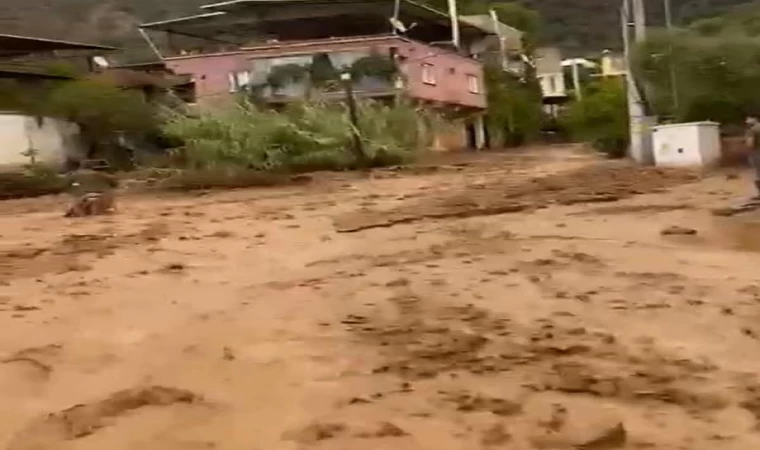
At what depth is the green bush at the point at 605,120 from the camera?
1300 inches

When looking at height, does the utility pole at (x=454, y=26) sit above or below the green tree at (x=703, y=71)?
above

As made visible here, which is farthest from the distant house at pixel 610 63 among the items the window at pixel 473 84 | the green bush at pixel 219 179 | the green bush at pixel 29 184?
the green bush at pixel 29 184

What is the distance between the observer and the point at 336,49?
35656 millimetres

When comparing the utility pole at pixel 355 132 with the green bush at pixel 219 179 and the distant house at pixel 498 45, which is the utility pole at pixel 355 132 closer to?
the green bush at pixel 219 179

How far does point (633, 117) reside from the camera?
28.0 m

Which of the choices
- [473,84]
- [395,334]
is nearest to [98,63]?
[473,84]

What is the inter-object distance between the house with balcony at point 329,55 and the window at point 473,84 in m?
0.05

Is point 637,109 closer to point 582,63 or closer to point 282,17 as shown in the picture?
point 282,17

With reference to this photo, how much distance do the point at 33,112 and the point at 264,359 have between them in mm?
26481

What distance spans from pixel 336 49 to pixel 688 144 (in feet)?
47.5

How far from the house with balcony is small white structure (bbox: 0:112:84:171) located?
3.99 meters

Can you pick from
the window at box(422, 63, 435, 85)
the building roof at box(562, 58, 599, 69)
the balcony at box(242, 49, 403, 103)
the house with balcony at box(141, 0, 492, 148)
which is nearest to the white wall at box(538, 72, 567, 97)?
the building roof at box(562, 58, 599, 69)

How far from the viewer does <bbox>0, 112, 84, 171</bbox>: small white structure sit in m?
30.5

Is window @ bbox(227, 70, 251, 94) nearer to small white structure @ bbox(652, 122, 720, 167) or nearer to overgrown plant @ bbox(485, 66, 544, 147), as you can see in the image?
small white structure @ bbox(652, 122, 720, 167)
